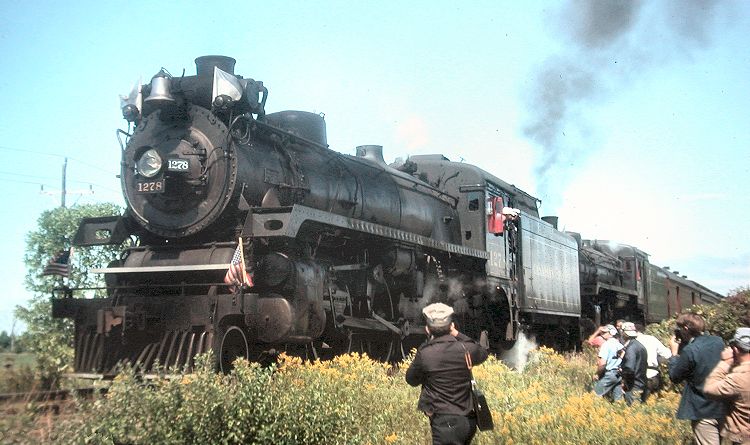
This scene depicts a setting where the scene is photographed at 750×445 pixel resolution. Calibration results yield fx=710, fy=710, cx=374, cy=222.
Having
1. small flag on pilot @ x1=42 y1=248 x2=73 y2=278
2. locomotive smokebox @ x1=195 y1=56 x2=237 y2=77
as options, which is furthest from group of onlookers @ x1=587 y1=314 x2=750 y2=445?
small flag on pilot @ x1=42 y1=248 x2=73 y2=278

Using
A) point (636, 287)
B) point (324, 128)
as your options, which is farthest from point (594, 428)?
point (636, 287)

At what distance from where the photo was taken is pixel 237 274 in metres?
8.09

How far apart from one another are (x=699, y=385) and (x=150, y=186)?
646 centimetres

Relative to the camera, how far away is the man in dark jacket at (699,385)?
19.5ft

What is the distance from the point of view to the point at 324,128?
37.1 feet

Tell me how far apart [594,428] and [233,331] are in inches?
165

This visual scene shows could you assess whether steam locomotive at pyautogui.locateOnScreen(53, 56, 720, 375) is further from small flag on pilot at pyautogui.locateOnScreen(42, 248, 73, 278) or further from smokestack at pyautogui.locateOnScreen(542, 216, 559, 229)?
smokestack at pyautogui.locateOnScreen(542, 216, 559, 229)

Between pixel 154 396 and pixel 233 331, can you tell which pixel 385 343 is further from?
pixel 154 396

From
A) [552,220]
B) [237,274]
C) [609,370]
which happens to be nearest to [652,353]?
[609,370]

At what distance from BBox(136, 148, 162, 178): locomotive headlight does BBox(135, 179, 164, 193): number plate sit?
0.33 feet

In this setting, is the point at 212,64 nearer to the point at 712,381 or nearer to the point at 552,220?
the point at 712,381

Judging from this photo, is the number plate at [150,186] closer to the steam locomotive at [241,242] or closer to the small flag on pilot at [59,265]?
the steam locomotive at [241,242]

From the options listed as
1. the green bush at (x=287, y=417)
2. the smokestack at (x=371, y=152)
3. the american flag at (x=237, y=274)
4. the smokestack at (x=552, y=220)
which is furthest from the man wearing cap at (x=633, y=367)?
the smokestack at (x=552, y=220)

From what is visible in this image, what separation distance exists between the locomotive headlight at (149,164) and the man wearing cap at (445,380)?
5.00 meters
